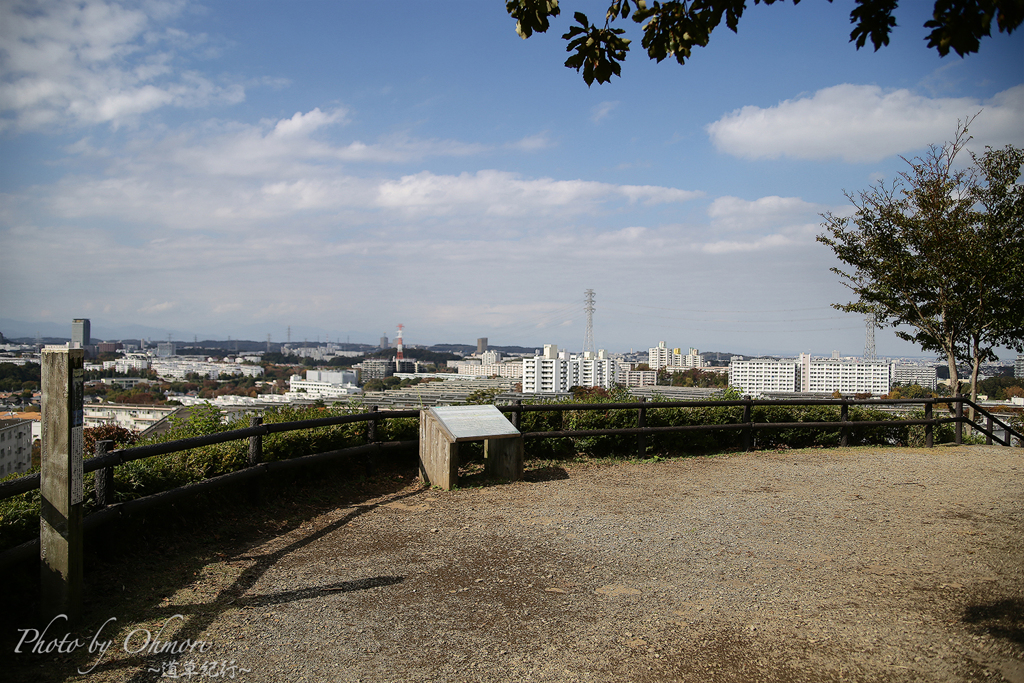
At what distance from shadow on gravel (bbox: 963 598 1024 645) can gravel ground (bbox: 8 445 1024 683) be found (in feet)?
0.06

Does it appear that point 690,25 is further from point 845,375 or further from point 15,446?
point 845,375

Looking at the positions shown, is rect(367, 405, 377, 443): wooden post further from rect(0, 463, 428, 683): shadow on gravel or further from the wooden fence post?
the wooden fence post

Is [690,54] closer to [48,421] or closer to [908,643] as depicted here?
[908,643]

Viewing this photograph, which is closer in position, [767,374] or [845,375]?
[845,375]

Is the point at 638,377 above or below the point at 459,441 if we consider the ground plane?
below

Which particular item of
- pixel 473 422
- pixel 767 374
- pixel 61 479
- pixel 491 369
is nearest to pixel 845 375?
pixel 767 374

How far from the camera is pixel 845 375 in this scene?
44.4 m

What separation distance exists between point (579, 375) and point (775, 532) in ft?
149

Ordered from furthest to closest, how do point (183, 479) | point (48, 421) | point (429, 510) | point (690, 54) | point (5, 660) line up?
point (429, 510) < point (183, 479) < point (690, 54) < point (48, 421) < point (5, 660)

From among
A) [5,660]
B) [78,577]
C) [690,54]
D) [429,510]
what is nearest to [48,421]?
[78,577]

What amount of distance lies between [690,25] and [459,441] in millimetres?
5070

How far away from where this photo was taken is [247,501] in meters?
6.30

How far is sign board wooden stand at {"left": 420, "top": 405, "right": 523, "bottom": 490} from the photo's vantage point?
747cm

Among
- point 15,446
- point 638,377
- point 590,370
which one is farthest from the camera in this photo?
point 638,377
